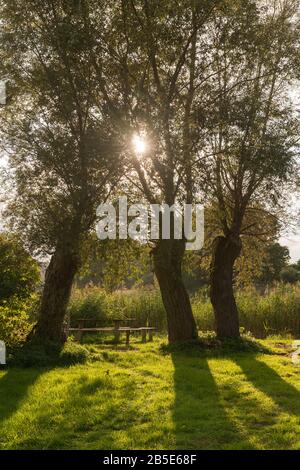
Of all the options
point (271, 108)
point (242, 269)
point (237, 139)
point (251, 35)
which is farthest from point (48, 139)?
point (242, 269)

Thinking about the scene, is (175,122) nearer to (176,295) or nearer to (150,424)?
(176,295)

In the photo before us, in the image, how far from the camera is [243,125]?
1438 centimetres

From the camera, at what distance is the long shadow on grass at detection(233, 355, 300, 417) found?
9828mm

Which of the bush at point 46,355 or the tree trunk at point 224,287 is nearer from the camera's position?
the bush at point 46,355

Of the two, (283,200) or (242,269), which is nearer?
(283,200)

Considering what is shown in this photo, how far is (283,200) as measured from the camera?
61.6ft

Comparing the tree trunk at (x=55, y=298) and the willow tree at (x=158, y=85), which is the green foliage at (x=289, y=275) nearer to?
the willow tree at (x=158, y=85)

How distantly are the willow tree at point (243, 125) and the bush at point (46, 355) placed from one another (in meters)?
5.84

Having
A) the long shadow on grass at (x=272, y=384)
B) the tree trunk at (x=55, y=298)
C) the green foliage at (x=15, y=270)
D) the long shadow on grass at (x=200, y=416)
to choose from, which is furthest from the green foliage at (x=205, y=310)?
the long shadow on grass at (x=200, y=416)

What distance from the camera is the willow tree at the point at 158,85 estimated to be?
13.4m

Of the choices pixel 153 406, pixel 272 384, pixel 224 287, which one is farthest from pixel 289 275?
pixel 153 406

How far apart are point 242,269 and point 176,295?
18.9 feet

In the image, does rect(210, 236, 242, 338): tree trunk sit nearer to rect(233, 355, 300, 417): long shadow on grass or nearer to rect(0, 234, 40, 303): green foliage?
rect(233, 355, 300, 417): long shadow on grass

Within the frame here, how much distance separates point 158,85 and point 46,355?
→ 25.9 feet
